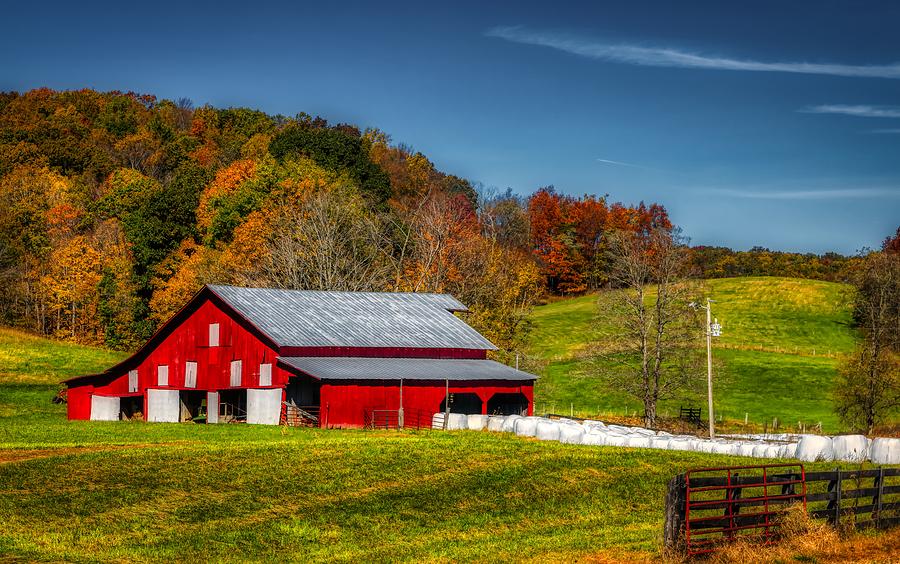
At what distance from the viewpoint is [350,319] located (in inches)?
2534

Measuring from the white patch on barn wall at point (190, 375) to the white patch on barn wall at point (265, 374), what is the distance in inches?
250

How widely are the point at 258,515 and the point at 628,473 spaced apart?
1290 cm

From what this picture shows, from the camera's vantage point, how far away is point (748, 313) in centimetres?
12150

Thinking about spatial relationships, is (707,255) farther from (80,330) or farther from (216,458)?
(216,458)

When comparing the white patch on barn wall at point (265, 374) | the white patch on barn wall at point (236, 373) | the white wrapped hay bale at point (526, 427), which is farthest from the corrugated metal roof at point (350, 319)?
the white wrapped hay bale at point (526, 427)

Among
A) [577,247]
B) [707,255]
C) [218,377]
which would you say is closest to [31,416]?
[218,377]

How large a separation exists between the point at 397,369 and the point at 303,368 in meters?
5.48

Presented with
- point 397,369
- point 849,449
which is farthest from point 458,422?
point 849,449

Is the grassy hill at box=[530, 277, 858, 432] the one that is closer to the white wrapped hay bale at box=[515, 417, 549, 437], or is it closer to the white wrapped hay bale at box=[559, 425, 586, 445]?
the white wrapped hay bale at box=[515, 417, 549, 437]

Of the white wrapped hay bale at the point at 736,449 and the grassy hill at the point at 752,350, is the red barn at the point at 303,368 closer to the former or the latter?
the grassy hill at the point at 752,350

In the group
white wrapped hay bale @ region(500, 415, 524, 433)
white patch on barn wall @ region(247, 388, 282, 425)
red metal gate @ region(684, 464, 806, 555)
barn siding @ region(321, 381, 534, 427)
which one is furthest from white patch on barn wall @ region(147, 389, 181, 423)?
red metal gate @ region(684, 464, 806, 555)

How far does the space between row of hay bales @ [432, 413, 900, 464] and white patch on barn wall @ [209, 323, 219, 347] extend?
16.4 meters

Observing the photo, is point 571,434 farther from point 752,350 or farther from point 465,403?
point 752,350

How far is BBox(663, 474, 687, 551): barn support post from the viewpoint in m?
21.5
